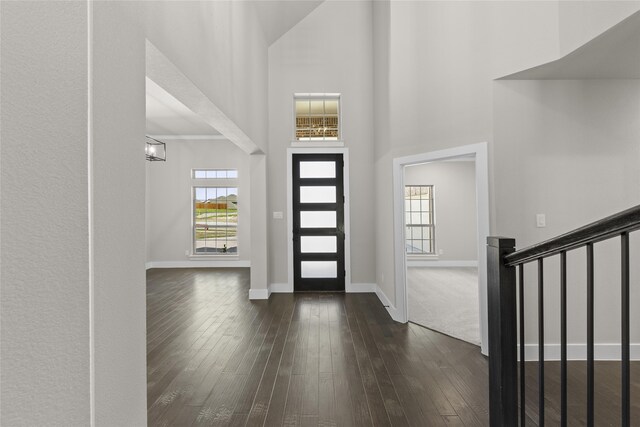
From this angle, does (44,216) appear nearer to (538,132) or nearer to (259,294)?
(538,132)

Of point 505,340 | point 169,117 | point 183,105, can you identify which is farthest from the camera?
point 169,117

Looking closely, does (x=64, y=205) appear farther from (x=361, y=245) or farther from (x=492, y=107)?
(x=361, y=245)

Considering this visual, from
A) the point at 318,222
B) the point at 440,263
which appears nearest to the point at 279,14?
the point at 318,222

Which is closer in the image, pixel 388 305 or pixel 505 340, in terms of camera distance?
pixel 505 340

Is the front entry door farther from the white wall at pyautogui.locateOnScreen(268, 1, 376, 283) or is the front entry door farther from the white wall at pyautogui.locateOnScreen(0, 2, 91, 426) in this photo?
the white wall at pyautogui.locateOnScreen(0, 2, 91, 426)

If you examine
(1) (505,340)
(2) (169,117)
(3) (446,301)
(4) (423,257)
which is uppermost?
(2) (169,117)

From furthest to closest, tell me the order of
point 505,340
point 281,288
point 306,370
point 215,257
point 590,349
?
point 215,257 < point 281,288 < point 306,370 < point 505,340 < point 590,349

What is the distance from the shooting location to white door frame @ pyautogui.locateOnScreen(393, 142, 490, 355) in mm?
3287

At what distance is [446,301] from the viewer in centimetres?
528

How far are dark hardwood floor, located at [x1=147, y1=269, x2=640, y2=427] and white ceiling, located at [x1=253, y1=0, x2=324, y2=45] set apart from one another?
4.11m

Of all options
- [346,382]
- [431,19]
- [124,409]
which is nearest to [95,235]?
[124,409]

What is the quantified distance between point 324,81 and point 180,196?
4737mm

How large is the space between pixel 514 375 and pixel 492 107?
247 cm

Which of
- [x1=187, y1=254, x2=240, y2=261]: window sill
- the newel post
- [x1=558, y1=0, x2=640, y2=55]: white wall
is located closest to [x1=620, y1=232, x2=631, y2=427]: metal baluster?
the newel post
